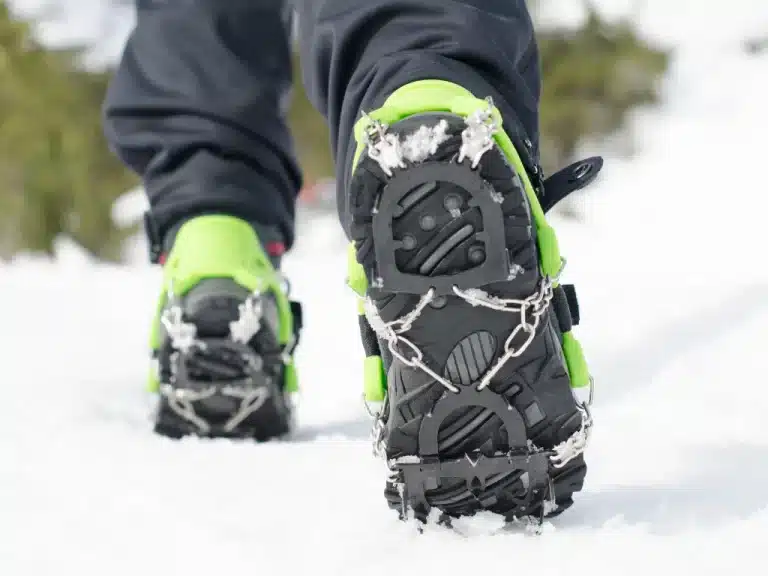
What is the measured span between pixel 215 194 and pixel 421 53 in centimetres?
45

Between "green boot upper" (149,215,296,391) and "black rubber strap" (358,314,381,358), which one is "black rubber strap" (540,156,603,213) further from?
"green boot upper" (149,215,296,391)

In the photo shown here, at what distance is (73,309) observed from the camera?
2.18 m

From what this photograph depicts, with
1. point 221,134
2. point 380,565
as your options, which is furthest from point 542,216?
point 221,134

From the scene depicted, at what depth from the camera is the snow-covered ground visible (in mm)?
611

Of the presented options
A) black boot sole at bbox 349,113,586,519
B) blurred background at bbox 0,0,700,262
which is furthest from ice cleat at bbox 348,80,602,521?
blurred background at bbox 0,0,700,262

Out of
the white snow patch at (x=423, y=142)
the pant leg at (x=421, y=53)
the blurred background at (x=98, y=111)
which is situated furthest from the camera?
the blurred background at (x=98, y=111)

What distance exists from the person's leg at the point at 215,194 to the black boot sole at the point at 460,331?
→ 0.39m

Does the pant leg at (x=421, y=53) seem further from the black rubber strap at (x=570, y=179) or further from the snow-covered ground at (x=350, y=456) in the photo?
the snow-covered ground at (x=350, y=456)

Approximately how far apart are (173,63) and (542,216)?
2.22ft

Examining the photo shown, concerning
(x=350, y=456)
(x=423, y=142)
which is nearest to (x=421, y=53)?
(x=423, y=142)

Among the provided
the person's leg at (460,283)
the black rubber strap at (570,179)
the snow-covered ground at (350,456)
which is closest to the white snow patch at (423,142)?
the person's leg at (460,283)

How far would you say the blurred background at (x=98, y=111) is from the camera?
379cm

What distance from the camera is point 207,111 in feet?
3.75

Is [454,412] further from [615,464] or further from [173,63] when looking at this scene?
[173,63]
